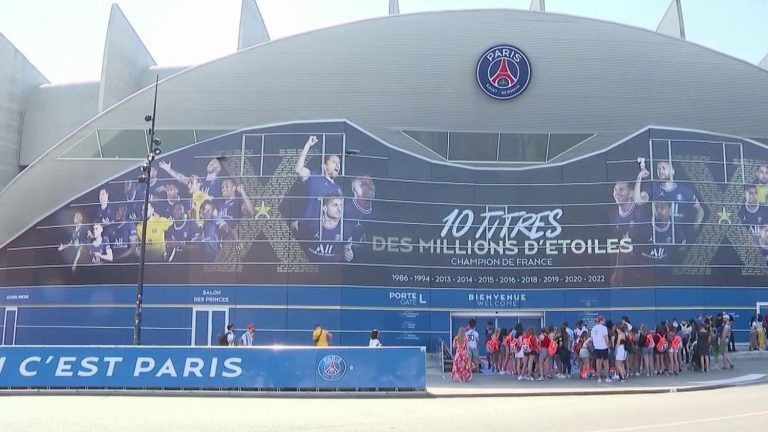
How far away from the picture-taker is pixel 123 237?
30.2m

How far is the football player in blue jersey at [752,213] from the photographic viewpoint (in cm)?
2980

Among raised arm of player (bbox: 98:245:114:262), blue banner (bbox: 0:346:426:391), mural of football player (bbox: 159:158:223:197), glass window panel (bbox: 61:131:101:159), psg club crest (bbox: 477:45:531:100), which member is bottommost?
blue banner (bbox: 0:346:426:391)

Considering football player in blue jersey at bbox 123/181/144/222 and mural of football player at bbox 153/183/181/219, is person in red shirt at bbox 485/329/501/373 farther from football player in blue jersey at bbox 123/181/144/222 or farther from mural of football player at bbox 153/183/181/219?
football player in blue jersey at bbox 123/181/144/222

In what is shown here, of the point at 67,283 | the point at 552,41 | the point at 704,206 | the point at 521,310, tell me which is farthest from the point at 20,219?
the point at 704,206

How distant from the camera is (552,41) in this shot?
31.6m

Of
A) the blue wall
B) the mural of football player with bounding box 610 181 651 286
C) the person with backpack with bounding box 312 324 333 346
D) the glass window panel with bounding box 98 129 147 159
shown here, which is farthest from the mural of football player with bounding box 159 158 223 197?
the mural of football player with bounding box 610 181 651 286

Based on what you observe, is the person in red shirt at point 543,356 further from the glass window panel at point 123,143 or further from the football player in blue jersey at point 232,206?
the glass window panel at point 123,143

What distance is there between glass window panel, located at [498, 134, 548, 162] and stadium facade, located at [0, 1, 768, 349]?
0.33 feet

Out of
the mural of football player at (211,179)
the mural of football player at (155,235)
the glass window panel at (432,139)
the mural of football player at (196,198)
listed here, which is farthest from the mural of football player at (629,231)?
the mural of football player at (155,235)

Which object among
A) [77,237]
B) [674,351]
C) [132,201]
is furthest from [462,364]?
[77,237]

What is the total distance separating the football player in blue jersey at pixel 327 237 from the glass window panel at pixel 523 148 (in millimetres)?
7680

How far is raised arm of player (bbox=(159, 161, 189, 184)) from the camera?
30156 millimetres

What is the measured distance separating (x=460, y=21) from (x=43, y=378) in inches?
880

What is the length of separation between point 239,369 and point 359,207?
42.4ft
